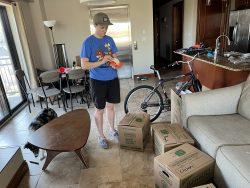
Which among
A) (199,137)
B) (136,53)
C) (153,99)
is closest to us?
(199,137)

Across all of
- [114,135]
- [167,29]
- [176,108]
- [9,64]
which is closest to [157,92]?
[176,108]

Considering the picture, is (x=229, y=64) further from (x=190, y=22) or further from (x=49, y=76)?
(x=190, y=22)

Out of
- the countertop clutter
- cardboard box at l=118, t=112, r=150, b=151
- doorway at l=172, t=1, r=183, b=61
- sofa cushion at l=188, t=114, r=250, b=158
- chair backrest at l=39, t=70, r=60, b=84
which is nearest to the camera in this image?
sofa cushion at l=188, t=114, r=250, b=158

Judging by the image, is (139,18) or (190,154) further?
(139,18)

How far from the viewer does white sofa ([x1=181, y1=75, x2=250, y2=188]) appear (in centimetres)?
135

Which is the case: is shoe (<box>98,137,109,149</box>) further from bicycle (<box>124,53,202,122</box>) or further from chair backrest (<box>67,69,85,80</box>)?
chair backrest (<box>67,69,85,80</box>)

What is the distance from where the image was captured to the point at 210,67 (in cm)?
307

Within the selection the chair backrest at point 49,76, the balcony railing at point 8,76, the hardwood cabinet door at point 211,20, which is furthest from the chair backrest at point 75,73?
the hardwood cabinet door at point 211,20

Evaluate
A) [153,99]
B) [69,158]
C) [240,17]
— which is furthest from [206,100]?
[240,17]

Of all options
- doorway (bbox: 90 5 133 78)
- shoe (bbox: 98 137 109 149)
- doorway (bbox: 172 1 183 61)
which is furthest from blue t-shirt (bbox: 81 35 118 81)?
doorway (bbox: 172 1 183 61)

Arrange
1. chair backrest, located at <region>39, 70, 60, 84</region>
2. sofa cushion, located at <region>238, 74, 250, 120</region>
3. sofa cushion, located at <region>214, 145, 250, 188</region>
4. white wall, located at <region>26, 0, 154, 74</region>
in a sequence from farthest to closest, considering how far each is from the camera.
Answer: white wall, located at <region>26, 0, 154, 74</region>
chair backrest, located at <region>39, 70, 60, 84</region>
sofa cushion, located at <region>238, 74, 250, 120</region>
sofa cushion, located at <region>214, 145, 250, 188</region>

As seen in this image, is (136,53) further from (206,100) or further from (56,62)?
(206,100)

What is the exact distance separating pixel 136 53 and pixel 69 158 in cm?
374

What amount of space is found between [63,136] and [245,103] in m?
→ 1.81
